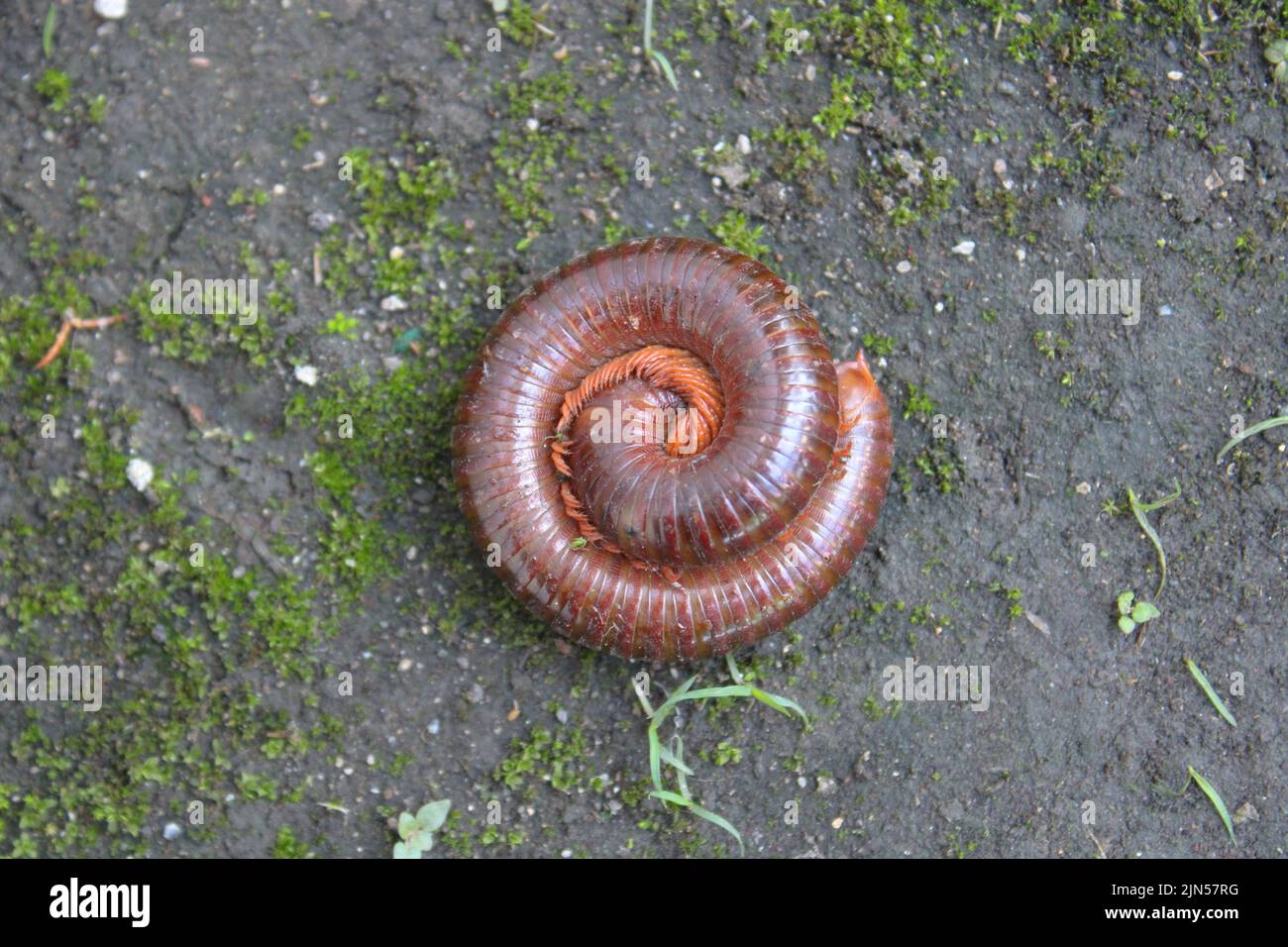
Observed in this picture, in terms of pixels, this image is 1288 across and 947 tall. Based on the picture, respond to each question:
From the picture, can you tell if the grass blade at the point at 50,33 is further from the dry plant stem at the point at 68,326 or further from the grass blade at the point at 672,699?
the grass blade at the point at 672,699

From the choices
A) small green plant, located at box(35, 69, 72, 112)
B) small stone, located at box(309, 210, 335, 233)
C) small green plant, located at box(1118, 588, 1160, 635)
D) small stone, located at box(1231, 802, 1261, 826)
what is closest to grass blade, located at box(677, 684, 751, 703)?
small green plant, located at box(1118, 588, 1160, 635)

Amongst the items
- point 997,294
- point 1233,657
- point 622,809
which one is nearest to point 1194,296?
point 997,294

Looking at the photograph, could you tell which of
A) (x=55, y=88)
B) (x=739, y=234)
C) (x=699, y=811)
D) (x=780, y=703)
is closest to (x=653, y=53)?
(x=739, y=234)

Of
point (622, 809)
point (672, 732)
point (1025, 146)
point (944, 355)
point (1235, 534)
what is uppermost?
point (1025, 146)

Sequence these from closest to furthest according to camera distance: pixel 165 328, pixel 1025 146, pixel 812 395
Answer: pixel 812 395, pixel 165 328, pixel 1025 146

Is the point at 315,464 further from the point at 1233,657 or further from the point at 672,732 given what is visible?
the point at 1233,657

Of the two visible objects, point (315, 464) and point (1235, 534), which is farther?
point (1235, 534)

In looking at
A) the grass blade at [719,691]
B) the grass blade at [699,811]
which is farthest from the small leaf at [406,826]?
the grass blade at [719,691]
